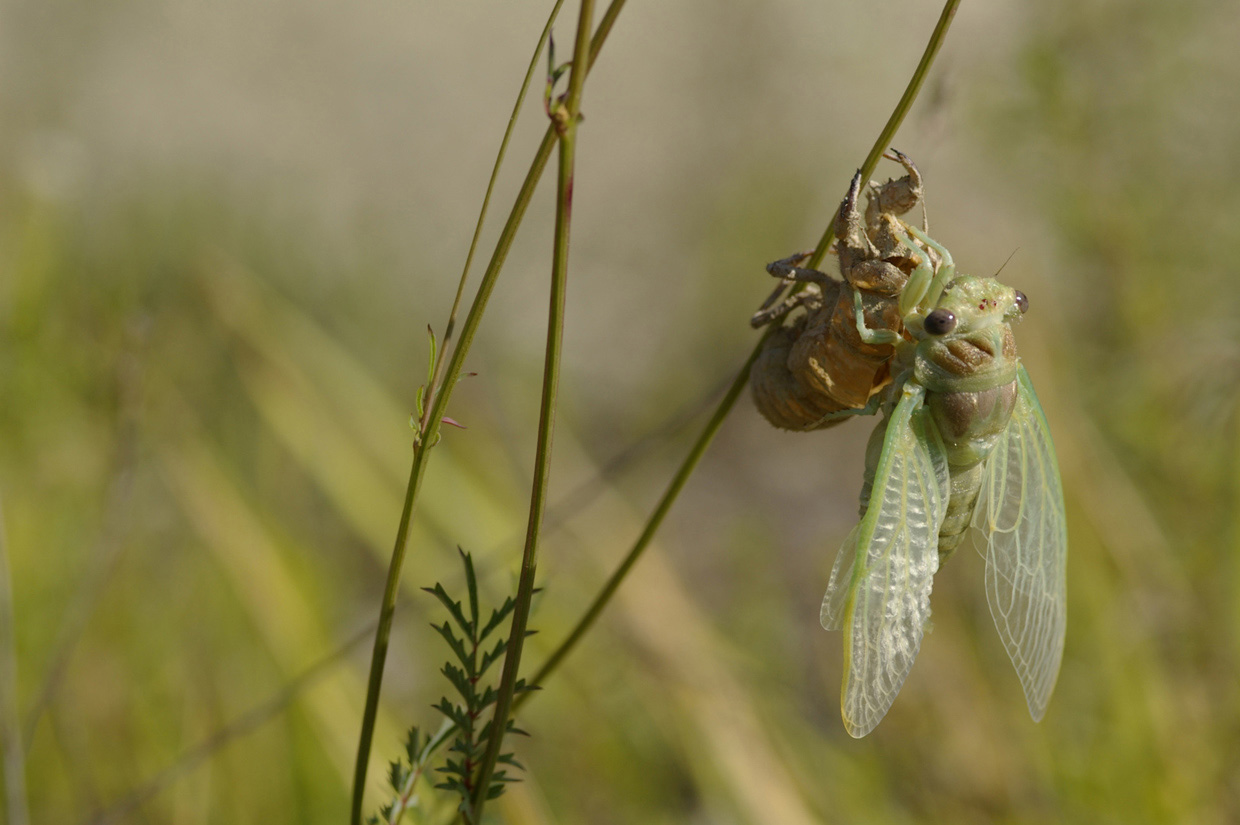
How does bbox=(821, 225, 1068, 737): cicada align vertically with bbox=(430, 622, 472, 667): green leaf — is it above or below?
above

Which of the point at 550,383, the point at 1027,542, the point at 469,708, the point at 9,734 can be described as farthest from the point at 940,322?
the point at 9,734

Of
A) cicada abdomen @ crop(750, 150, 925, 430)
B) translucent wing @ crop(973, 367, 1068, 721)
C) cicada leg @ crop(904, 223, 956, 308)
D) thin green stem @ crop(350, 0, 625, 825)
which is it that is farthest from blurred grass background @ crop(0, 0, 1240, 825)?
thin green stem @ crop(350, 0, 625, 825)

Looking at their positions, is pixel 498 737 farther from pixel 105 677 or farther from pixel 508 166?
pixel 508 166

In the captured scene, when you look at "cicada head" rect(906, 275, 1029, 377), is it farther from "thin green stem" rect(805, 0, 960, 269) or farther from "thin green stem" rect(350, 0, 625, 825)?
"thin green stem" rect(350, 0, 625, 825)

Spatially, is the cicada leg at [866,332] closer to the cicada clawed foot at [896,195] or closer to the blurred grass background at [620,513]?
the cicada clawed foot at [896,195]

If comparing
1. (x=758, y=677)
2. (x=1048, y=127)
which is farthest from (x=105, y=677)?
(x=1048, y=127)

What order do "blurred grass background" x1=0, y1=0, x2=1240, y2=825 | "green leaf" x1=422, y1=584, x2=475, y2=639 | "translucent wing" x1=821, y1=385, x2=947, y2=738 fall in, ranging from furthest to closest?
"blurred grass background" x1=0, y1=0, x2=1240, y2=825 → "translucent wing" x1=821, y1=385, x2=947, y2=738 → "green leaf" x1=422, y1=584, x2=475, y2=639
